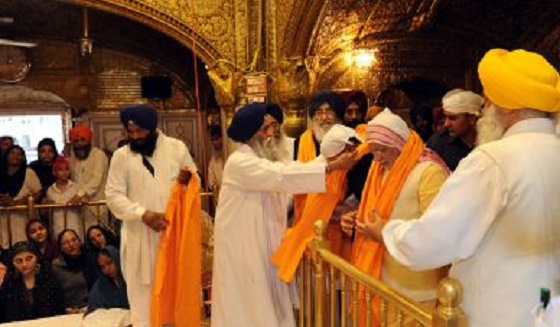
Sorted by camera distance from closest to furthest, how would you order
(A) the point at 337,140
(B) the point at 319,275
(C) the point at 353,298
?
(C) the point at 353,298 → (B) the point at 319,275 → (A) the point at 337,140

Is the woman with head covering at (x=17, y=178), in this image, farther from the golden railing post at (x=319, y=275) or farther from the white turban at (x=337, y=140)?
the golden railing post at (x=319, y=275)

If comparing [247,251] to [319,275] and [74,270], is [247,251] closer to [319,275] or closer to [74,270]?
[319,275]

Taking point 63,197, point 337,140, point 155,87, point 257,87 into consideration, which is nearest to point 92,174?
point 63,197

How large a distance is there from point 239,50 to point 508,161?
5220 millimetres

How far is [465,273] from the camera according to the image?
5.63 feet

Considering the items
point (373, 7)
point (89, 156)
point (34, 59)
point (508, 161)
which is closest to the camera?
point (508, 161)

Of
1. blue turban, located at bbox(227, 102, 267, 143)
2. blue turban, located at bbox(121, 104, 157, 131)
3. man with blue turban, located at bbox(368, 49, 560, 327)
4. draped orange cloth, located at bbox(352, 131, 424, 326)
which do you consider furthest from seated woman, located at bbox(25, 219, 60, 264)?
man with blue turban, located at bbox(368, 49, 560, 327)

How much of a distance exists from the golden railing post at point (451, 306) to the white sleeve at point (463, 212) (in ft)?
0.38

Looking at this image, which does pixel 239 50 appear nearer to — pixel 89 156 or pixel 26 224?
pixel 89 156

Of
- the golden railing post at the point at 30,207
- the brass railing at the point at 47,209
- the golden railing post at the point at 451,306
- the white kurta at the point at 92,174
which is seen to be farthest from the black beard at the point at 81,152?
the golden railing post at the point at 451,306

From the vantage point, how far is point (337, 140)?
2.89m

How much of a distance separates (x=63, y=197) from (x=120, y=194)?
87.2 inches

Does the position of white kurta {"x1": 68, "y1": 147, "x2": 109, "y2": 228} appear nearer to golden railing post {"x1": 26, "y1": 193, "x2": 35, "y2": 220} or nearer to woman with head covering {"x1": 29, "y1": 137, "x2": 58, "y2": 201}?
woman with head covering {"x1": 29, "y1": 137, "x2": 58, "y2": 201}

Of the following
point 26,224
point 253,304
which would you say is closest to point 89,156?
point 26,224
